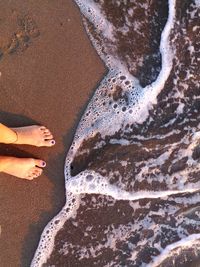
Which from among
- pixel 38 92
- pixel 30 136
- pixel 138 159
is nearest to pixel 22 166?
pixel 30 136

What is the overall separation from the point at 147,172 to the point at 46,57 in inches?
49.5

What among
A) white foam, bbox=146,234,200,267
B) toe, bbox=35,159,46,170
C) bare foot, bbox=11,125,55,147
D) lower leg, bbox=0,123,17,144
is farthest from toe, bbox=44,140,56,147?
white foam, bbox=146,234,200,267

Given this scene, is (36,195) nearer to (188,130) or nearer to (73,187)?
(73,187)

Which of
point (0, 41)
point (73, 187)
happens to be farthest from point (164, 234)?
point (0, 41)

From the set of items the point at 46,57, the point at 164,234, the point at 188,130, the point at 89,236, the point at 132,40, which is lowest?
the point at 164,234

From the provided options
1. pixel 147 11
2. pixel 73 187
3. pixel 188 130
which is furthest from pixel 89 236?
pixel 147 11

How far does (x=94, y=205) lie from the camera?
2.74 metres

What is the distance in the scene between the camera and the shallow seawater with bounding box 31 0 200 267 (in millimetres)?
2695

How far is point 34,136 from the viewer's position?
2.60m

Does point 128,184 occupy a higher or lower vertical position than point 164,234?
higher

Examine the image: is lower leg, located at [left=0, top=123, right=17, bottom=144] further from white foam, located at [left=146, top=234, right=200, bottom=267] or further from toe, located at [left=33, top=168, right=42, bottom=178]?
white foam, located at [left=146, top=234, right=200, bottom=267]

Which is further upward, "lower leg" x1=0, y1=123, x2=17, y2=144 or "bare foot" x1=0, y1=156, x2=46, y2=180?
"lower leg" x1=0, y1=123, x2=17, y2=144

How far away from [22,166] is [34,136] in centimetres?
26

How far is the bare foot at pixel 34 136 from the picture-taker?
8.55 feet
